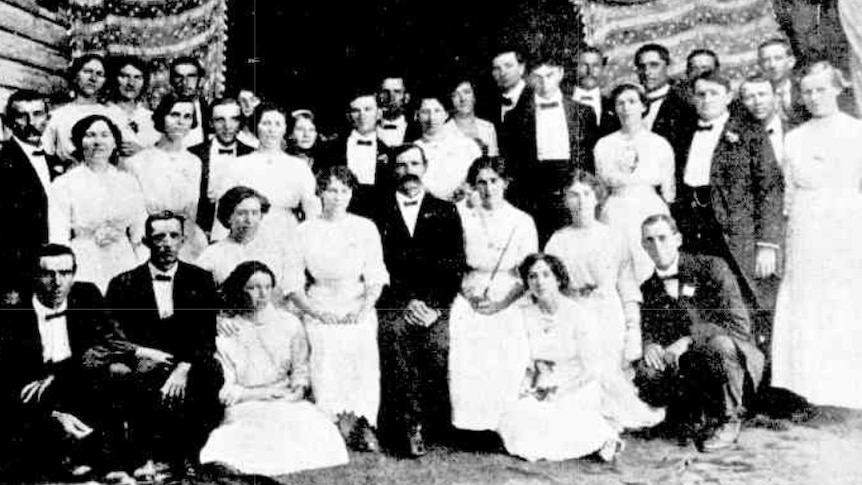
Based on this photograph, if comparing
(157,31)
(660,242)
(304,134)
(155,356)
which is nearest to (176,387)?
(155,356)

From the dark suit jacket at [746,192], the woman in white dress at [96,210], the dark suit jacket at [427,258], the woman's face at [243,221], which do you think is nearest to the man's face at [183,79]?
the woman in white dress at [96,210]

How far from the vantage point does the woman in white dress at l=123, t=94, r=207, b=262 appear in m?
3.93

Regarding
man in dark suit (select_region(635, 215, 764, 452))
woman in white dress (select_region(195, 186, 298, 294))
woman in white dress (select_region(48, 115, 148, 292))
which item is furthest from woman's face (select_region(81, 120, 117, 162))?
man in dark suit (select_region(635, 215, 764, 452))

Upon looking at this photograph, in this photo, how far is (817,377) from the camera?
3.87 metres

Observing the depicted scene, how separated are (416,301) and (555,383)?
640 millimetres

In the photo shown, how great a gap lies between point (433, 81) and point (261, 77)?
2.46ft

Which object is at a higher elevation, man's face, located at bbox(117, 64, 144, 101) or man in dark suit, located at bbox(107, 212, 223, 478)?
man's face, located at bbox(117, 64, 144, 101)

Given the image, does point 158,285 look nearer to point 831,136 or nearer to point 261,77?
point 261,77

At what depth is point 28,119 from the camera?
12.4 feet

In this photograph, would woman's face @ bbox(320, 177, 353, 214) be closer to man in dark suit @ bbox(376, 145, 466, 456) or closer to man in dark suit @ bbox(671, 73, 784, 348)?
man in dark suit @ bbox(376, 145, 466, 456)

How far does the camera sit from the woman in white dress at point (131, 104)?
399 centimetres

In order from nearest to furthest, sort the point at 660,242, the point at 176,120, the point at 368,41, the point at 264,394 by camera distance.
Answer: the point at 264,394
the point at 660,242
the point at 176,120
the point at 368,41

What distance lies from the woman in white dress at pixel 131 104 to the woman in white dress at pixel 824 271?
270 cm

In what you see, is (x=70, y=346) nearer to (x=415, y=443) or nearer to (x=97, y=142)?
(x=97, y=142)
